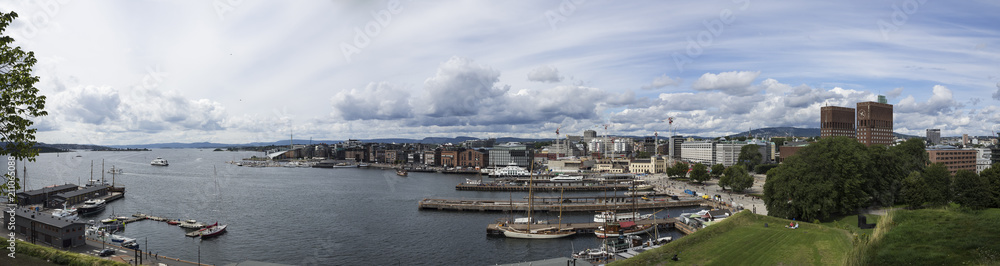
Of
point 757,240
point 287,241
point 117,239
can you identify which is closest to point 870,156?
point 757,240

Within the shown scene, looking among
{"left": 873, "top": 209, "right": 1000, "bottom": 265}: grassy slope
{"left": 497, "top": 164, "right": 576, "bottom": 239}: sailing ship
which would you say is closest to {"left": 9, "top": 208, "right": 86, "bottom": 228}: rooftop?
{"left": 497, "top": 164, "right": 576, "bottom": 239}: sailing ship

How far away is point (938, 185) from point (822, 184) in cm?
723

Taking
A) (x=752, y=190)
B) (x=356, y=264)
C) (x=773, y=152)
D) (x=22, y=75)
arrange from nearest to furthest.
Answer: (x=22, y=75), (x=356, y=264), (x=752, y=190), (x=773, y=152)

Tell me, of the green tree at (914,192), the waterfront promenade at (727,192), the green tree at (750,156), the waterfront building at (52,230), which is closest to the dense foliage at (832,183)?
the green tree at (914,192)

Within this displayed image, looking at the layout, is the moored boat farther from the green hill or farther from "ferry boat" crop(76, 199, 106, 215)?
the green hill

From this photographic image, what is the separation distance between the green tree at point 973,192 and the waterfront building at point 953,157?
44498 millimetres

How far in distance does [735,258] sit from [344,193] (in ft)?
154

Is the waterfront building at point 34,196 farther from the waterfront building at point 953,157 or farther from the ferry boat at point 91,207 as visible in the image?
the waterfront building at point 953,157

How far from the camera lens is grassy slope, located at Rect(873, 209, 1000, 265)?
927 centimetres

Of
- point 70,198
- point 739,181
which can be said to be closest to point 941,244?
point 739,181

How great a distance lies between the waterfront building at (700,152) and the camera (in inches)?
4308

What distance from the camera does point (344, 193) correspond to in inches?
2152

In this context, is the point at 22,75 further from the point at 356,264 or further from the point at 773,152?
the point at 773,152

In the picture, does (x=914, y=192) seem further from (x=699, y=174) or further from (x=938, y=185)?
(x=699, y=174)
